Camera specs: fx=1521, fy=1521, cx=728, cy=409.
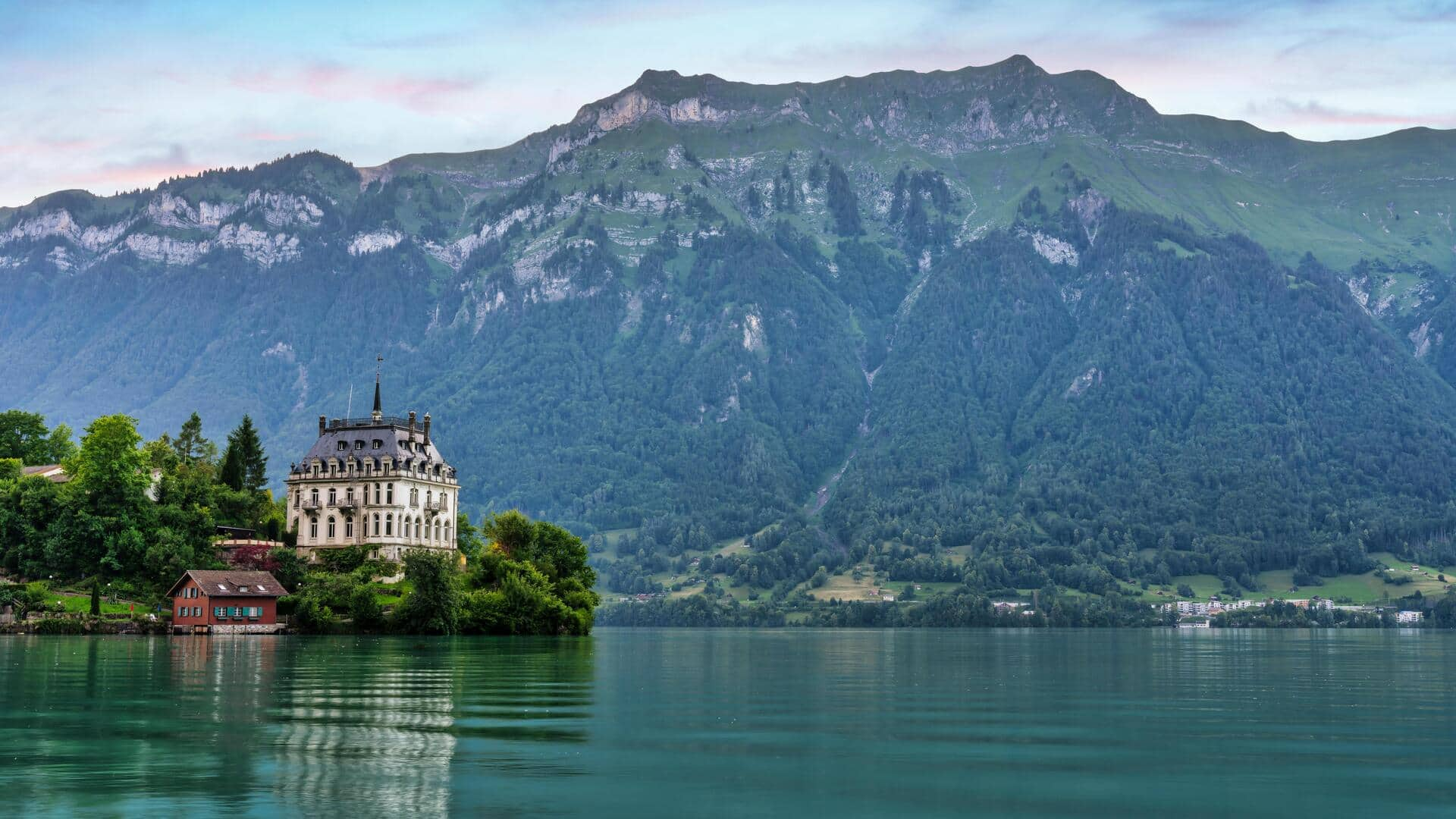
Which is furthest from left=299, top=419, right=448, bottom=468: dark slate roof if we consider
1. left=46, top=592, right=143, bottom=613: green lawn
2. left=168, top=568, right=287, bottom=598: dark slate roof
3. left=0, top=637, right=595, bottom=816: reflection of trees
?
left=0, top=637, right=595, bottom=816: reflection of trees

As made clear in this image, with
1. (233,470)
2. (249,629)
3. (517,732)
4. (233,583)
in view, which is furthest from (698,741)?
(233,470)

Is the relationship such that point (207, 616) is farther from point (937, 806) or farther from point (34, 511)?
point (937, 806)

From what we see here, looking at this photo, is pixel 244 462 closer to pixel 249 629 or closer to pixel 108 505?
pixel 108 505

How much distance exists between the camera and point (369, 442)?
168750 mm

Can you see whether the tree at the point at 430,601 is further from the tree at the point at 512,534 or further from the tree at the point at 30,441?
the tree at the point at 30,441

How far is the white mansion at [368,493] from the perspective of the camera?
16412 cm

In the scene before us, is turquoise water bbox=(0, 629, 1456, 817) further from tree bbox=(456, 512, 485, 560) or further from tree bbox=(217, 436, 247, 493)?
tree bbox=(217, 436, 247, 493)

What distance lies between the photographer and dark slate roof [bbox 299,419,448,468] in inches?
6594

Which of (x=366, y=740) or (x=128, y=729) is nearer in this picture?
(x=366, y=740)

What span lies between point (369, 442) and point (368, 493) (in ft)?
22.5

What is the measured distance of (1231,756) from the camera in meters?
44.9

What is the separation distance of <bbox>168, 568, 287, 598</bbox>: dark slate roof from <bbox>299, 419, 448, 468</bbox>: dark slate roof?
25.1 m

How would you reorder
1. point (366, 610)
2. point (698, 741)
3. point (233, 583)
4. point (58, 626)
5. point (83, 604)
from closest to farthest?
point (698, 741), point (58, 626), point (83, 604), point (233, 583), point (366, 610)

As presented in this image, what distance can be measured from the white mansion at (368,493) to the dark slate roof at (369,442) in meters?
0.08
